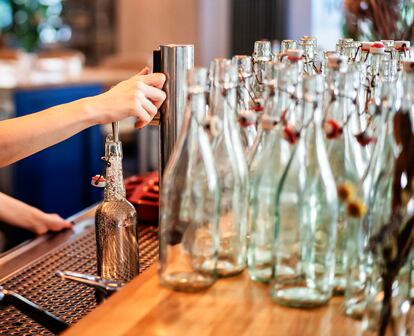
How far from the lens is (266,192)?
3.37 ft

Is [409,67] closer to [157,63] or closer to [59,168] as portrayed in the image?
[157,63]

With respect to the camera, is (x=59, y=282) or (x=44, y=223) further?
(x=44, y=223)

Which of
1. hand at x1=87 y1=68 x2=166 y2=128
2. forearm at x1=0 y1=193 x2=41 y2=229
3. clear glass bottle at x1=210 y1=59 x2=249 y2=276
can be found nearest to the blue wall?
forearm at x1=0 y1=193 x2=41 y2=229

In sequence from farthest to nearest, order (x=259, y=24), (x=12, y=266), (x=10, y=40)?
(x=10, y=40)
(x=259, y=24)
(x=12, y=266)

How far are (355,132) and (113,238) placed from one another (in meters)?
0.48

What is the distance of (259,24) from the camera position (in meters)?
7.13

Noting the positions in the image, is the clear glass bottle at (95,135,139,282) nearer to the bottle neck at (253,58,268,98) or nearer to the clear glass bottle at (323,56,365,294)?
the bottle neck at (253,58,268,98)

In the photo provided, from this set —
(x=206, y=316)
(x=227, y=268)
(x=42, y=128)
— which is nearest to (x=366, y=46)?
(x=227, y=268)

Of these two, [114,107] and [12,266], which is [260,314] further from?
[12,266]

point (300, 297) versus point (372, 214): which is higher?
point (372, 214)

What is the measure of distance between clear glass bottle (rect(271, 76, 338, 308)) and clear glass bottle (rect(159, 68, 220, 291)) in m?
0.09

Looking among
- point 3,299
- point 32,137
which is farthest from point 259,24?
point 3,299

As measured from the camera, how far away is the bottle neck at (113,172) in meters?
1.27

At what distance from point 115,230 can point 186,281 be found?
32 centimetres
